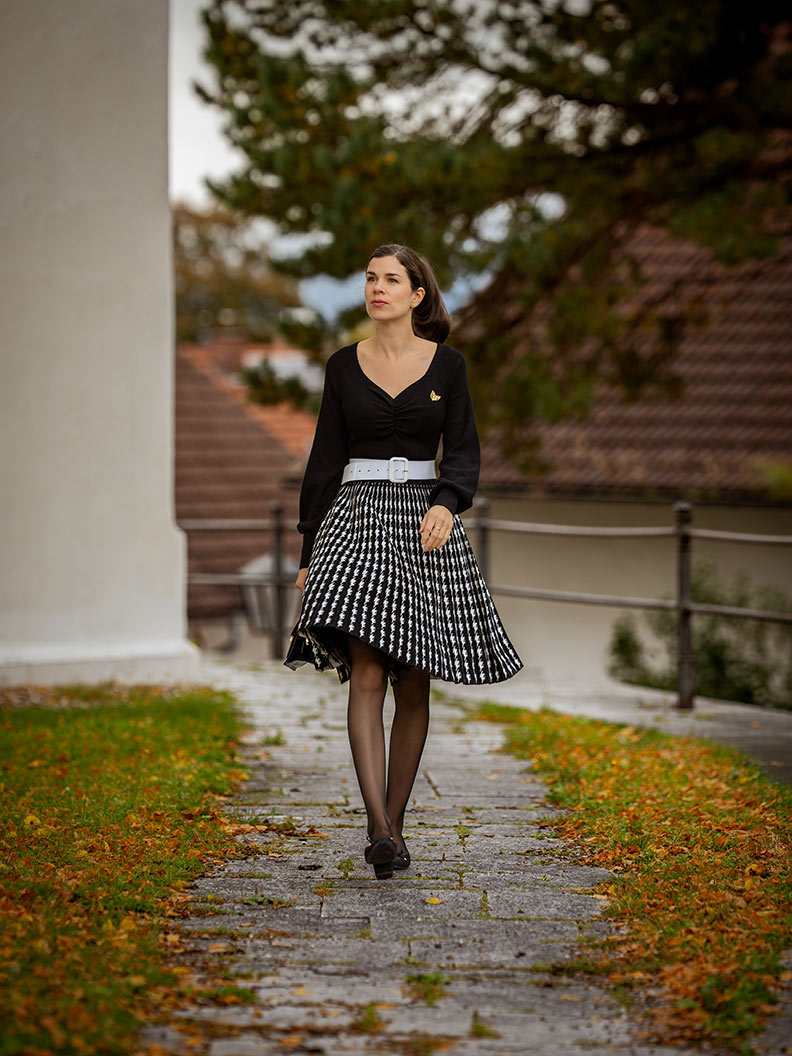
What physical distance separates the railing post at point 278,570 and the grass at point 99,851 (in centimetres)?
332

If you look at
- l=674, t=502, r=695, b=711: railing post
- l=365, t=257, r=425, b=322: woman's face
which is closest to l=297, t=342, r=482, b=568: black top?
l=365, t=257, r=425, b=322: woman's face

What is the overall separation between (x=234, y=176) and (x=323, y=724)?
440 centimetres

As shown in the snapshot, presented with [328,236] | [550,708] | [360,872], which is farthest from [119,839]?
[328,236]

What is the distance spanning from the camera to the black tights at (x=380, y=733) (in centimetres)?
410

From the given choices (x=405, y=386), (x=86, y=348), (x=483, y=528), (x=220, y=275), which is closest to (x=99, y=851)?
(x=405, y=386)

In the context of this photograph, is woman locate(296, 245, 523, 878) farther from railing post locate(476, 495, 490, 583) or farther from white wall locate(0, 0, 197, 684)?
railing post locate(476, 495, 490, 583)

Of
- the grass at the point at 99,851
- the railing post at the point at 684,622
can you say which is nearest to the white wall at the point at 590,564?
the railing post at the point at 684,622

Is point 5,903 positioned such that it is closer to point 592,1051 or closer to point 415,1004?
point 415,1004

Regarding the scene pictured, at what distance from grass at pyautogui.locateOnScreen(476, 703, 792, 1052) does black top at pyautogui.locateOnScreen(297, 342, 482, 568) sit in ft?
4.05

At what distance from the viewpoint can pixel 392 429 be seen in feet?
14.1

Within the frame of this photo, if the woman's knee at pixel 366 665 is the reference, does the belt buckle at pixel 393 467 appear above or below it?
above

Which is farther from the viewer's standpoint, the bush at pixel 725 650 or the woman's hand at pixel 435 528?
the bush at pixel 725 650

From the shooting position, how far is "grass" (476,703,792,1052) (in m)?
3.13

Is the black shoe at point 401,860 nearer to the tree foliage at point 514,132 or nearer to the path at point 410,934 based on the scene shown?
the path at point 410,934
